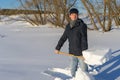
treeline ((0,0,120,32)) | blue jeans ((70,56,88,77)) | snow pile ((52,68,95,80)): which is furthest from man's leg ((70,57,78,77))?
treeline ((0,0,120,32))

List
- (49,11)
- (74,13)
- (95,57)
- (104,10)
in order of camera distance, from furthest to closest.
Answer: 1. (49,11)
2. (104,10)
3. (95,57)
4. (74,13)

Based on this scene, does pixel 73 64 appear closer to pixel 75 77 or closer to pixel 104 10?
pixel 75 77

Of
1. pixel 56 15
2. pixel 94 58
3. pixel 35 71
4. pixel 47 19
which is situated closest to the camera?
pixel 94 58

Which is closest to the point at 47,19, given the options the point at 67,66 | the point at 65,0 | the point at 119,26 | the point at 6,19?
the point at 65,0

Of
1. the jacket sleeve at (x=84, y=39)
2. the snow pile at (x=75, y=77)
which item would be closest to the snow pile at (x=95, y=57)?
the jacket sleeve at (x=84, y=39)

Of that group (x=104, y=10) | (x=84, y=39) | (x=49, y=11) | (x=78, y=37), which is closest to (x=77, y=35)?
(x=78, y=37)

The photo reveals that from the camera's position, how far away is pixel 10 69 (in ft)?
24.4

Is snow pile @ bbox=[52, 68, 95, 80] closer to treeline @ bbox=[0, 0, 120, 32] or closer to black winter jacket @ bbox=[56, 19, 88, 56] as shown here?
black winter jacket @ bbox=[56, 19, 88, 56]

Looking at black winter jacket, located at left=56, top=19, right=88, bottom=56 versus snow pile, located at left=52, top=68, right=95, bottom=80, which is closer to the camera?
snow pile, located at left=52, top=68, right=95, bottom=80

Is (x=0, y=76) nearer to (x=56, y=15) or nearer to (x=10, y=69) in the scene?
(x=10, y=69)

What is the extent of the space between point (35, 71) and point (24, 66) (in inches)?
27.6

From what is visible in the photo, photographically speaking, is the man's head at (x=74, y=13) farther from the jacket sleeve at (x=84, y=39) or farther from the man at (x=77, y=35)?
the jacket sleeve at (x=84, y=39)

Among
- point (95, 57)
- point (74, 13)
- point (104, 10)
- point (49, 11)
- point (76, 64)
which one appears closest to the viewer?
point (74, 13)

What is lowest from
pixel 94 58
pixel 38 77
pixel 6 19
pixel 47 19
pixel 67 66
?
pixel 6 19
